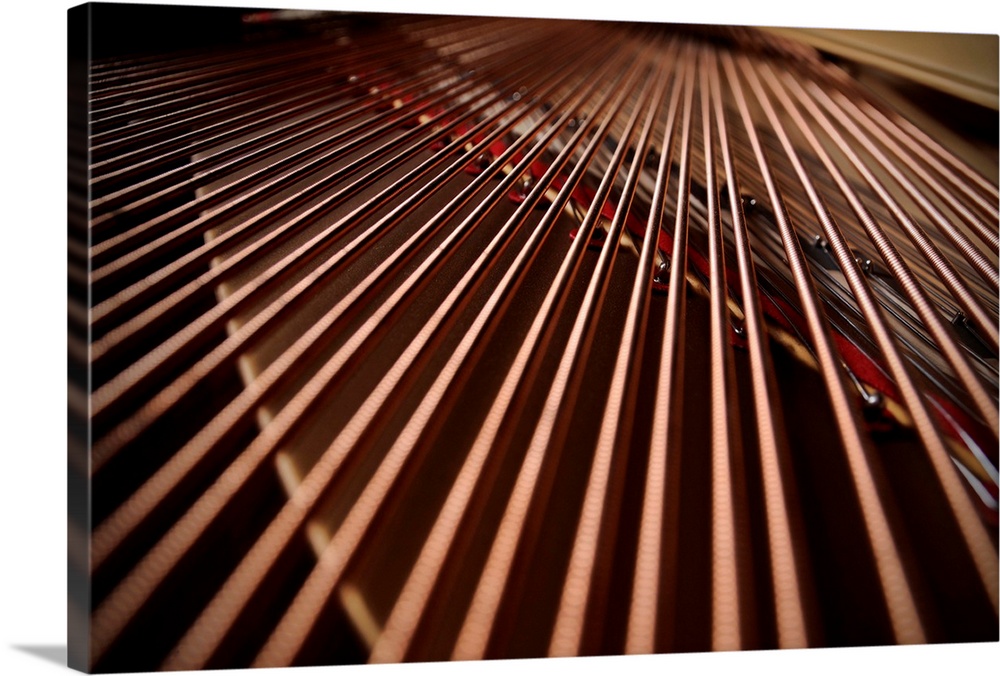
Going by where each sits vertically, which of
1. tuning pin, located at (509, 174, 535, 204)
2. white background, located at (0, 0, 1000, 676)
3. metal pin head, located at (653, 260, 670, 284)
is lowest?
white background, located at (0, 0, 1000, 676)

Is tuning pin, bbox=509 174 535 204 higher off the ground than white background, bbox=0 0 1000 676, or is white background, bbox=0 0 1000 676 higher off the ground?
tuning pin, bbox=509 174 535 204

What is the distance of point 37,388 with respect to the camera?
830 millimetres

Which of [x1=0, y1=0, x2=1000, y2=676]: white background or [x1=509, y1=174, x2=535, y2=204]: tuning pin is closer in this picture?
[x1=0, y1=0, x2=1000, y2=676]: white background

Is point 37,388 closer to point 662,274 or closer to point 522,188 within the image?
point 522,188

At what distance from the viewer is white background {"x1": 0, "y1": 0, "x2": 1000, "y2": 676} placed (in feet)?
2.66

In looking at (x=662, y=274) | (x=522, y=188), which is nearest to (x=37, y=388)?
(x=522, y=188)

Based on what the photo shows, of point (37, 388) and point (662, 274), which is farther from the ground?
point (662, 274)

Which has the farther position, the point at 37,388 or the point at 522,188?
the point at 522,188

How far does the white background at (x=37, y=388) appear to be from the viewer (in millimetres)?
812

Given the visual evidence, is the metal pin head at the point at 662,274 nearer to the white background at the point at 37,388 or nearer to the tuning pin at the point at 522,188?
the tuning pin at the point at 522,188

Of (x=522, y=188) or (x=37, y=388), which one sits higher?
(x=522, y=188)

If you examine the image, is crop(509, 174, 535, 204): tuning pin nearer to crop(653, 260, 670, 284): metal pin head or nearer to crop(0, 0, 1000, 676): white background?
crop(653, 260, 670, 284): metal pin head

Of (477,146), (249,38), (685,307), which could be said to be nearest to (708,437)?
(685,307)

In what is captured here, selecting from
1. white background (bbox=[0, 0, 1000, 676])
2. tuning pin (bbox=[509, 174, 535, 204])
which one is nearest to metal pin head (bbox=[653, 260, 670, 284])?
tuning pin (bbox=[509, 174, 535, 204])
